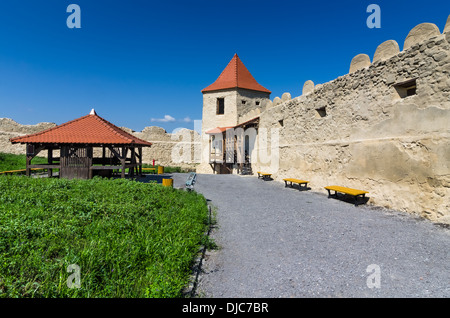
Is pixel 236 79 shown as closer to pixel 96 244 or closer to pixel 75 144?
pixel 75 144

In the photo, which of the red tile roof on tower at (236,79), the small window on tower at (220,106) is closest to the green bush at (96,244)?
the small window on tower at (220,106)

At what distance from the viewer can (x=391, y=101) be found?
22.4ft

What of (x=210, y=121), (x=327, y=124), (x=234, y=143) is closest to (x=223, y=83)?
(x=210, y=121)

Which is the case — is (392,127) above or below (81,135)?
below

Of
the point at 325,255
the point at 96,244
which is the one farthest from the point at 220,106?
the point at 96,244

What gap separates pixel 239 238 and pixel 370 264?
2.19 metres

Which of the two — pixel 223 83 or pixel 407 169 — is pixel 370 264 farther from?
pixel 223 83

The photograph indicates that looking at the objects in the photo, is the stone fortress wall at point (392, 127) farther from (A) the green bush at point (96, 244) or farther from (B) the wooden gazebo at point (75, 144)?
(B) the wooden gazebo at point (75, 144)

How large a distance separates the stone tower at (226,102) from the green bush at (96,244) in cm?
1726

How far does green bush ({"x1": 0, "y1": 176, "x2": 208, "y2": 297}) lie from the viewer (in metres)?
2.49

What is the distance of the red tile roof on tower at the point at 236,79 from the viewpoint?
2353cm

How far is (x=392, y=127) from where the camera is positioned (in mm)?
6746

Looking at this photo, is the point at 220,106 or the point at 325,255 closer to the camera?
the point at 325,255

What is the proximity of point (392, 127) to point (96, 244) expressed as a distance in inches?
304
